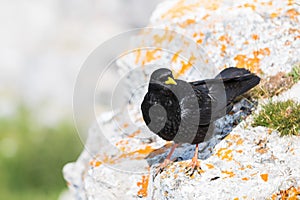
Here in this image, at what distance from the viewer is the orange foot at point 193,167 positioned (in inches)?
187

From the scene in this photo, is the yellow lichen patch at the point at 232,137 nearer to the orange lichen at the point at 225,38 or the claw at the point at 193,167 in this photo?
the claw at the point at 193,167

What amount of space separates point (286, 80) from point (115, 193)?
1.96 m

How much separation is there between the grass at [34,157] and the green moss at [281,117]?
523 centimetres

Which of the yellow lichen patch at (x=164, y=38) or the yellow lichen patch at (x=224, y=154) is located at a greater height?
the yellow lichen patch at (x=164, y=38)

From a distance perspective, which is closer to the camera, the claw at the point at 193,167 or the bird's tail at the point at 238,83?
the claw at the point at 193,167

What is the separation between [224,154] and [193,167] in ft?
1.11

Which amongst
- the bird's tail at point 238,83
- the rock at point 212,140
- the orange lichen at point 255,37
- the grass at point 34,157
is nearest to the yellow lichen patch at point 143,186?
the rock at point 212,140

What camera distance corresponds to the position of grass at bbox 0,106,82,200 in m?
9.70

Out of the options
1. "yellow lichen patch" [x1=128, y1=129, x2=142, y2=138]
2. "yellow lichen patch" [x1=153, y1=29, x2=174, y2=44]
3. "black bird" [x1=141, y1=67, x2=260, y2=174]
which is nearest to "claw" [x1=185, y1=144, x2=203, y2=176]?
"black bird" [x1=141, y1=67, x2=260, y2=174]

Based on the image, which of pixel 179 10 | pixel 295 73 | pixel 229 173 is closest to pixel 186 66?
pixel 179 10

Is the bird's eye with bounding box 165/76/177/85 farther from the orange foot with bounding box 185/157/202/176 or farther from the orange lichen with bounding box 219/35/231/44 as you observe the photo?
the orange lichen with bounding box 219/35/231/44

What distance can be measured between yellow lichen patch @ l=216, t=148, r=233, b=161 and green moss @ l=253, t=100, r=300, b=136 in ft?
1.28

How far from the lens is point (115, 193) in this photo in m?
5.26

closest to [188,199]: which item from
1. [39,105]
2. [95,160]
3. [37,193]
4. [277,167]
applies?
[277,167]
